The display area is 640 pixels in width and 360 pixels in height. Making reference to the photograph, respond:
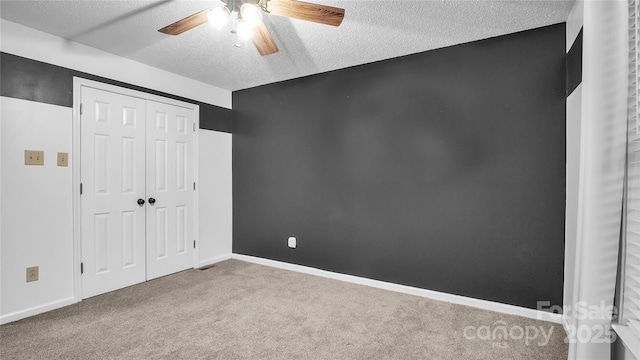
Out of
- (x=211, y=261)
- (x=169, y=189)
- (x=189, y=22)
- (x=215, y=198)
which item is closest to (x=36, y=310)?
(x=169, y=189)

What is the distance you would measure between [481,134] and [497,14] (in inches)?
36.8

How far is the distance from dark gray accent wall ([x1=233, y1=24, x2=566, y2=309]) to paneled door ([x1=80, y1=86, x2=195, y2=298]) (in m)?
0.94

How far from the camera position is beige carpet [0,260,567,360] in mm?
2037

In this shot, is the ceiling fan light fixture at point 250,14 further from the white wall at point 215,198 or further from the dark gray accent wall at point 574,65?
the white wall at point 215,198

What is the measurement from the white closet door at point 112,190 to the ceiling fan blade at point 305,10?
2217mm

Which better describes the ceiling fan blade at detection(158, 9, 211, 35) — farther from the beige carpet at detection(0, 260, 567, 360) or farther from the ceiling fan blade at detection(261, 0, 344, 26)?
the beige carpet at detection(0, 260, 567, 360)

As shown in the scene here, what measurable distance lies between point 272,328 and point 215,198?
89.4 inches

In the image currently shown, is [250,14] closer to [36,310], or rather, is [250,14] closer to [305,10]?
[305,10]

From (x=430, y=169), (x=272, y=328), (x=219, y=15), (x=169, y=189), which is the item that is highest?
(x=219, y=15)

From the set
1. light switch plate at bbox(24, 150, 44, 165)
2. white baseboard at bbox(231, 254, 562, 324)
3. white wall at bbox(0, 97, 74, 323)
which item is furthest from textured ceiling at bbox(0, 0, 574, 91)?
white baseboard at bbox(231, 254, 562, 324)

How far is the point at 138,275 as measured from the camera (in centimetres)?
331

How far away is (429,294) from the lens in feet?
9.68

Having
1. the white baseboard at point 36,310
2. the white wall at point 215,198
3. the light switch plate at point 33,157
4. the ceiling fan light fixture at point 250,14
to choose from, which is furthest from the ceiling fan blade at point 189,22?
the white baseboard at point 36,310

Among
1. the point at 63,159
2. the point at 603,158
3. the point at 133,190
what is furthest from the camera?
the point at 133,190
